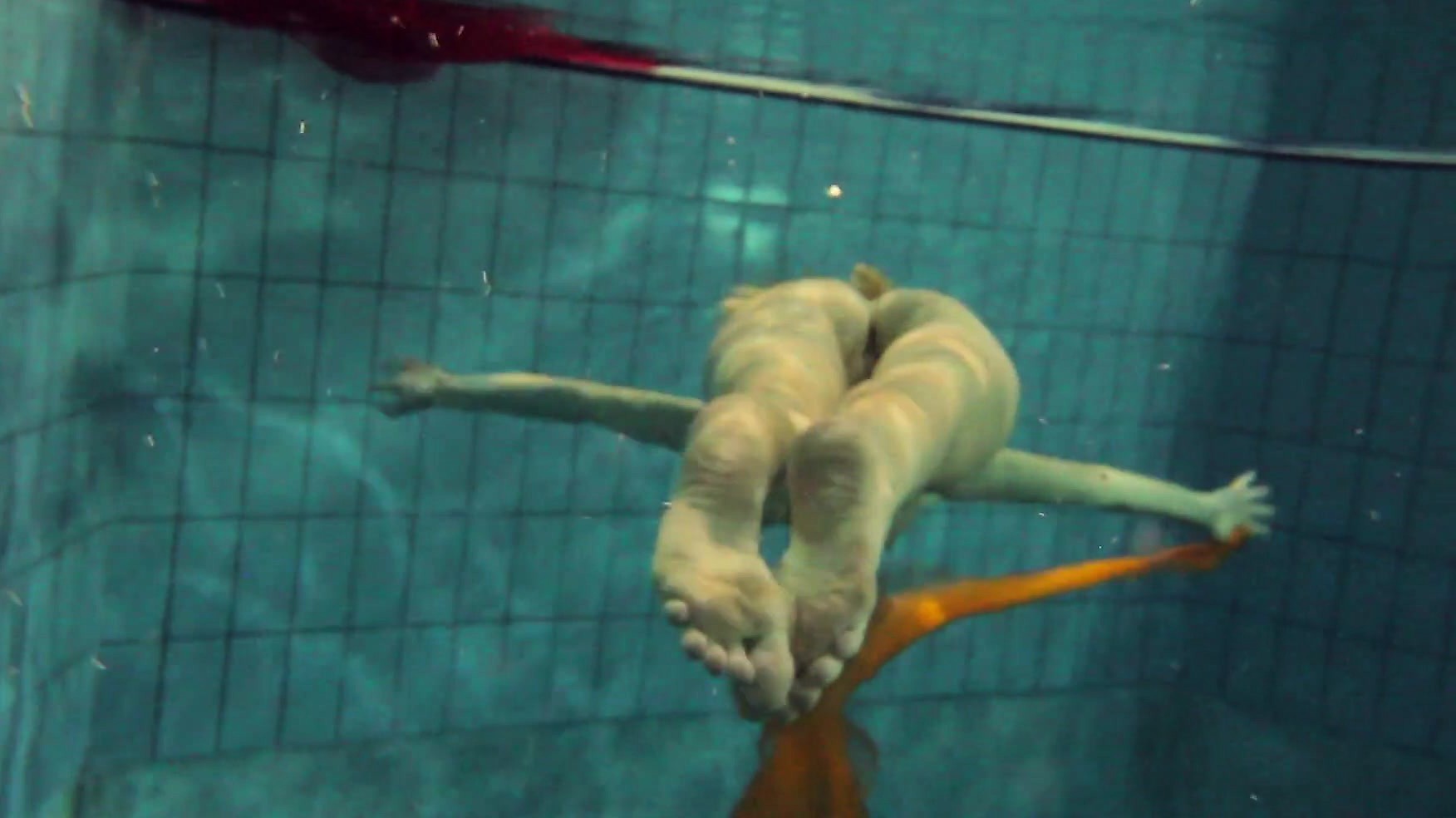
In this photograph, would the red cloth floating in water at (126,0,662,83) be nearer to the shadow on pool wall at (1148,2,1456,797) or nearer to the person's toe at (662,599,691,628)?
the shadow on pool wall at (1148,2,1456,797)

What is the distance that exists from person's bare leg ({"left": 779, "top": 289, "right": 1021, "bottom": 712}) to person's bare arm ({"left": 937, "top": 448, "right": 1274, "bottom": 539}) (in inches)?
19.2

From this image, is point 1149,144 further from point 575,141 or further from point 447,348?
point 447,348

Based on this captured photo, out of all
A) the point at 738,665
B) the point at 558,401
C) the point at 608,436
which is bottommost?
the point at 608,436

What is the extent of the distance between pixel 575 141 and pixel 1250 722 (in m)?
4.40

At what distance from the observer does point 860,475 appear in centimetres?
237

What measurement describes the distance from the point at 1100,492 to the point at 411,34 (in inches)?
136

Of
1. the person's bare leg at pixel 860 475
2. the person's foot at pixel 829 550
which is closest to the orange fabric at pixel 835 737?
the person's bare leg at pixel 860 475

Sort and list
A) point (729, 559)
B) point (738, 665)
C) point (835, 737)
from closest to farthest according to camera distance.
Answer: point (738, 665) < point (729, 559) < point (835, 737)

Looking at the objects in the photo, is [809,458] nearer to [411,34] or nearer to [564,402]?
[564,402]

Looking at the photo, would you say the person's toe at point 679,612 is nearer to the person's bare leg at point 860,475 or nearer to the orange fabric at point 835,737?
the person's bare leg at point 860,475

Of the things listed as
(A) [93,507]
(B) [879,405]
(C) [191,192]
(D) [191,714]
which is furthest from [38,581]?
(B) [879,405]

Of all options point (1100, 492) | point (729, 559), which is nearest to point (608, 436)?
point (1100, 492)

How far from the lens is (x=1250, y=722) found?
6.91 m

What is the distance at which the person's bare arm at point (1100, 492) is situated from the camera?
3.72m
